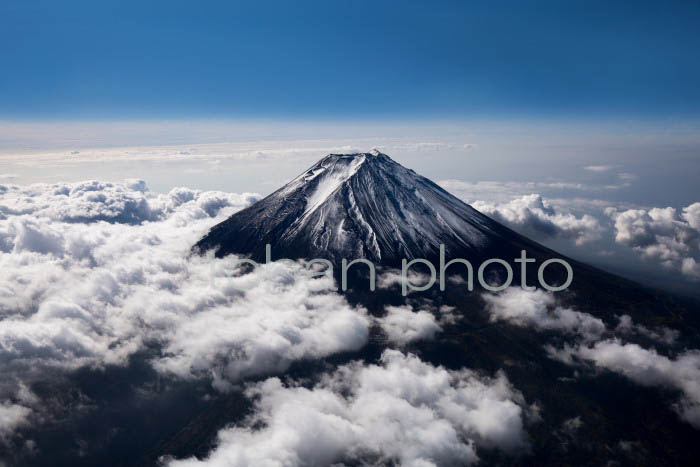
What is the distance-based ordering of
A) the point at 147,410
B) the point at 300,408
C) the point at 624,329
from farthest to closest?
1. the point at 624,329
2. the point at 147,410
3. the point at 300,408

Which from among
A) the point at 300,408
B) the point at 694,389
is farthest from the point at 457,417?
the point at 694,389

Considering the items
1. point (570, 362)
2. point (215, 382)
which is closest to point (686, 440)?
point (570, 362)

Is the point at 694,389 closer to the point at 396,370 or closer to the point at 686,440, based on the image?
the point at 686,440

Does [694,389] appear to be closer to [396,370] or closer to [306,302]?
[396,370]

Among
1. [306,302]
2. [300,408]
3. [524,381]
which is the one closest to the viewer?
[300,408]

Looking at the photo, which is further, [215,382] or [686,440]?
[215,382]

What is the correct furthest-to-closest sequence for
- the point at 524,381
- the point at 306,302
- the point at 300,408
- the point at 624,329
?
the point at 306,302, the point at 624,329, the point at 524,381, the point at 300,408

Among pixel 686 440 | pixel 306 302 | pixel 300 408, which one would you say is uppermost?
pixel 306 302

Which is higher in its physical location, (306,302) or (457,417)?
(306,302)

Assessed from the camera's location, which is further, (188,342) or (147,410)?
(188,342)
